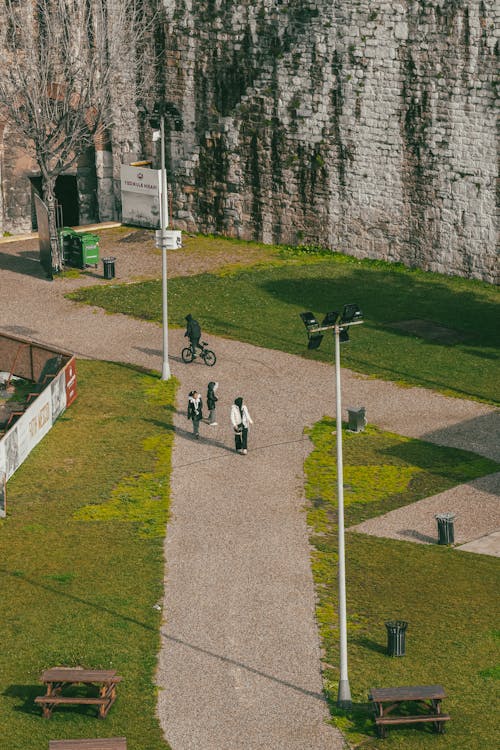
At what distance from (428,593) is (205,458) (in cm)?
839

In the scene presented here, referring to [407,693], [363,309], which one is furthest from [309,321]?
[363,309]

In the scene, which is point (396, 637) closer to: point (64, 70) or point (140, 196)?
point (64, 70)

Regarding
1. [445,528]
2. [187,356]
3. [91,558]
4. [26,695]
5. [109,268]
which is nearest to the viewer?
[26,695]

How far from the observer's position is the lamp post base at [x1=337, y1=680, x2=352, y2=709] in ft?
75.9

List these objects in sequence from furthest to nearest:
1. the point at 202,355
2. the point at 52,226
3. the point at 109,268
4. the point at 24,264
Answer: the point at 24,264
the point at 109,268
the point at 52,226
the point at 202,355

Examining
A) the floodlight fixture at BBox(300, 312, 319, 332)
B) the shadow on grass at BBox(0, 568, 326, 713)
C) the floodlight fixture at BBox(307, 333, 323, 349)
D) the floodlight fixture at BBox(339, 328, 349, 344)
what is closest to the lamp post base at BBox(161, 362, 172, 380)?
the shadow on grass at BBox(0, 568, 326, 713)

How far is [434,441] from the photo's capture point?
116 ft

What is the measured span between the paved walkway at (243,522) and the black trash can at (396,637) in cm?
134

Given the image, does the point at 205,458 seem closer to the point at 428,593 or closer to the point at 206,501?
the point at 206,501

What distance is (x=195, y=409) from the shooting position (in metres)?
34.9

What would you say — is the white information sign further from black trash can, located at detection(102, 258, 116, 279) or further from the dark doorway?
black trash can, located at detection(102, 258, 116, 279)

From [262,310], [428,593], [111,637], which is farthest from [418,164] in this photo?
[111,637]

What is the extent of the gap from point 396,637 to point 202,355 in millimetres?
16591

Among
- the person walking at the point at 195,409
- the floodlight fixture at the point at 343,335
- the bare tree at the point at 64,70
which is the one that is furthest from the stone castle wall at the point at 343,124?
the floodlight fixture at the point at 343,335
